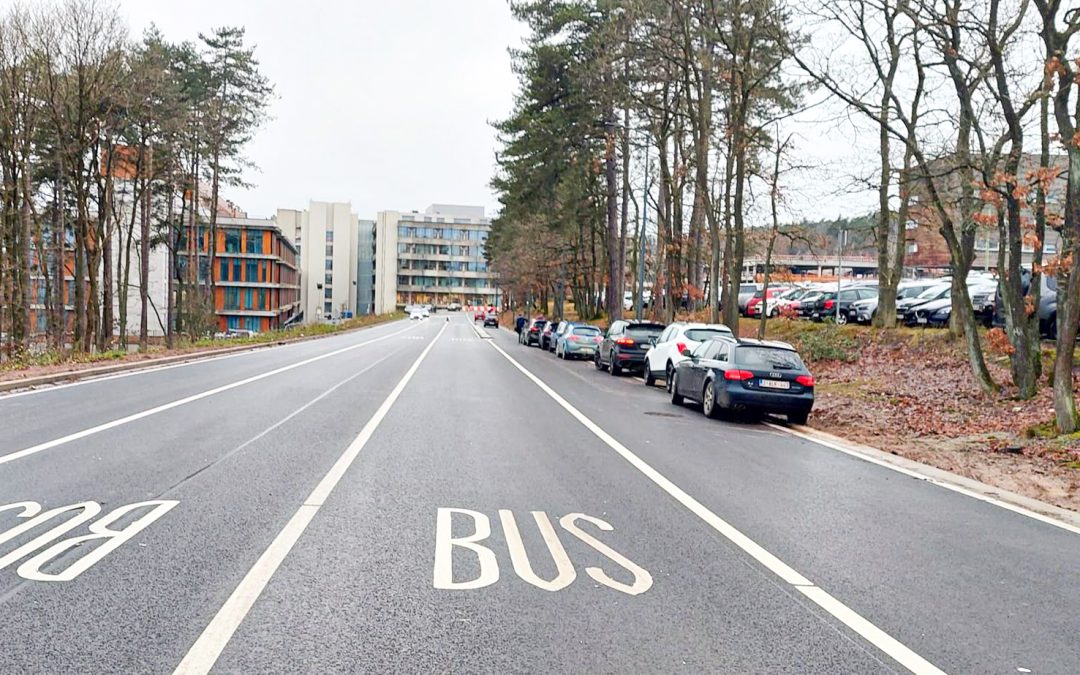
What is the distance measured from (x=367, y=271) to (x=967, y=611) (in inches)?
6531

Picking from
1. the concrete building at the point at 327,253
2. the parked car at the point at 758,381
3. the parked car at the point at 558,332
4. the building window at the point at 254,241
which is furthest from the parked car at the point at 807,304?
the concrete building at the point at 327,253

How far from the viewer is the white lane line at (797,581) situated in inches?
178

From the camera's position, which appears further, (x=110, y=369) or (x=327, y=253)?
(x=327, y=253)

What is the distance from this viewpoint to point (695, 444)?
12.4 meters

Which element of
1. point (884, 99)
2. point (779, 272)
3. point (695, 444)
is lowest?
point (695, 444)

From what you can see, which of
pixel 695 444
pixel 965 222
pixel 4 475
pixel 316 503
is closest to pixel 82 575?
pixel 316 503

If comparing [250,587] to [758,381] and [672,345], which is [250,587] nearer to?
[758,381]

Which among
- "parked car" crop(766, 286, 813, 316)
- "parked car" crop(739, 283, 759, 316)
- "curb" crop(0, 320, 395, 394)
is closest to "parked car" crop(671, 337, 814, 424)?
"curb" crop(0, 320, 395, 394)

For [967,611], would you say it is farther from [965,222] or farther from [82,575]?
[965,222]

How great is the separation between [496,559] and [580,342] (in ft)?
98.1

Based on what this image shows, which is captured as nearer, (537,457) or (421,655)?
(421,655)

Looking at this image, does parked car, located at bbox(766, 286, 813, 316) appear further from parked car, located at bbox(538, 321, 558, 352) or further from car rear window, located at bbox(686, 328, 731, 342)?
car rear window, located at bbox(686, 328, 731, 342)

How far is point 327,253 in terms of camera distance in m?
152

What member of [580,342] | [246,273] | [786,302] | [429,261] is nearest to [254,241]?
[246,273]
